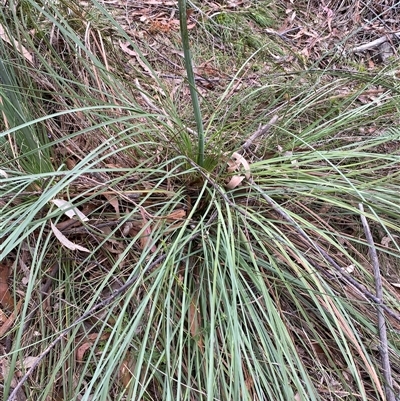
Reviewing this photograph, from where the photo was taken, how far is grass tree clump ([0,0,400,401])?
883mm

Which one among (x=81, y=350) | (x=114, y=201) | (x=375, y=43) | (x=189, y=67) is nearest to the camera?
(x=189, y=67)

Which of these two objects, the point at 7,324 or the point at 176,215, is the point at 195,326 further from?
the point at 7,324

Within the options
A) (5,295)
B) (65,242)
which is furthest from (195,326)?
(5,295)

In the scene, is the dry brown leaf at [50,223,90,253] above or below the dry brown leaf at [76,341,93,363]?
above

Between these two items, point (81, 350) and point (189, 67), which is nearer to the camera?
point (189, 67)

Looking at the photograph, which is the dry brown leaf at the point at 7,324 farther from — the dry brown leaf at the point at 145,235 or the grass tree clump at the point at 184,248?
the dry brown leaf at the point at 145,235

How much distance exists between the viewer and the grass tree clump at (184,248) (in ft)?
2.90

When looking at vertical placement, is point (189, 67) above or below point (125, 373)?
above

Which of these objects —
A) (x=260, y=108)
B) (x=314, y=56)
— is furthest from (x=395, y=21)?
(x=260, y=108)

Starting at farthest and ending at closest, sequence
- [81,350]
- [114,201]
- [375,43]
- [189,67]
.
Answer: [375,43], [114,201], [81,350], [189,67]

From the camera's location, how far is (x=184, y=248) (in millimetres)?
1059

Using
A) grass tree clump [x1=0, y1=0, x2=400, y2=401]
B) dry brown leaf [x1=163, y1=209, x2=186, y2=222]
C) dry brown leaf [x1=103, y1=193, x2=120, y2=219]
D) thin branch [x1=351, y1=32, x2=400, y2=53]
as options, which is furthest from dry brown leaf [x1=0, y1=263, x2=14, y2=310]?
thin branch [x1=351, y1=32, x2=400, y2=53]

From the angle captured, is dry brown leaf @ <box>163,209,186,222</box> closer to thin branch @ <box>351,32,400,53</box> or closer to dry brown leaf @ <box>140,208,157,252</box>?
dry brown leaf @ <box>140,208,157,252</box>

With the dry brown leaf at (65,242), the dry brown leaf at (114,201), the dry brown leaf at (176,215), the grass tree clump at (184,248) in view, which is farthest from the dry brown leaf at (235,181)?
the dry brown leaf at (65,242)
